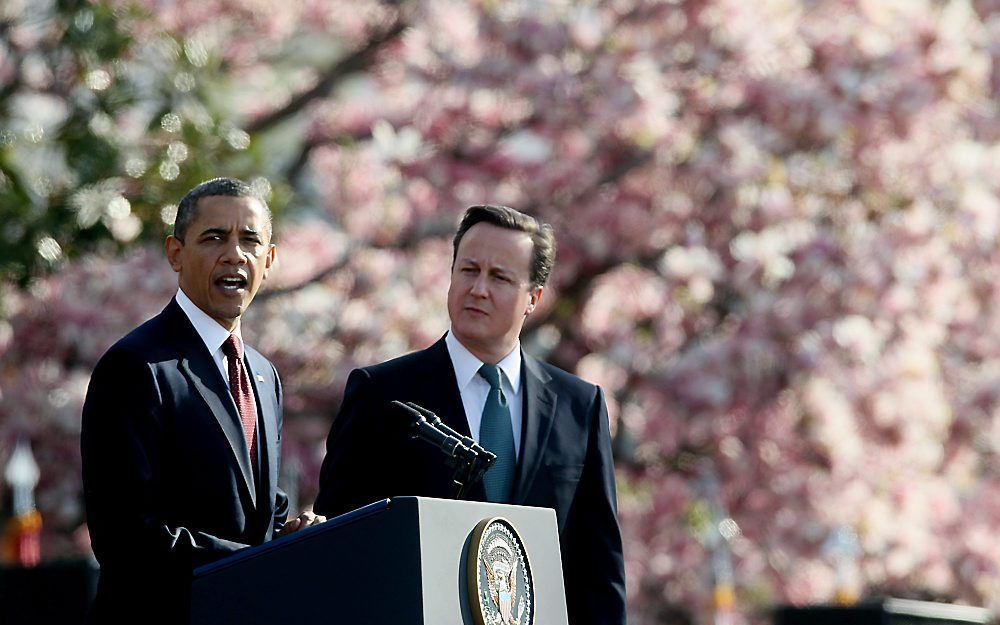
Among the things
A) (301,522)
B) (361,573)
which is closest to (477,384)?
(301,522)

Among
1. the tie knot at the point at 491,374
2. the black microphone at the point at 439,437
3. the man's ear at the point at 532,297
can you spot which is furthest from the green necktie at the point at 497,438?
the black microphone at the point at 439,437

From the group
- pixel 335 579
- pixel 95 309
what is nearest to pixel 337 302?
pixel 95 309

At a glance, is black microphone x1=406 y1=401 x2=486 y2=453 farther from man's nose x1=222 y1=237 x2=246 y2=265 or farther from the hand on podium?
man's nose x1=222 y1=237 x2=246 y2=265

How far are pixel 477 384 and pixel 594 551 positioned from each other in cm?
48

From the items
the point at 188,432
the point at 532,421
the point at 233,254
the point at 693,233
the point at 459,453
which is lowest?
the point at 459,453

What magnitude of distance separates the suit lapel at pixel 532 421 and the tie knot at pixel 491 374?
0.23 feet

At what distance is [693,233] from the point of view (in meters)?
10.4

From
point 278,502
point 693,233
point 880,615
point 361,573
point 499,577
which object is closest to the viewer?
point 361,573

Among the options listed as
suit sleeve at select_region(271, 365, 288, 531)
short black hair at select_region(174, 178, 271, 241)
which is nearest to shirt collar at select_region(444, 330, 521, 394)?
suit sleeve at select_region(271, 365, 288, 531)

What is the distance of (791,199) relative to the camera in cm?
1055

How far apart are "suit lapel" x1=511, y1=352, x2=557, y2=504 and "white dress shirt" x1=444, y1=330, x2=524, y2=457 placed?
0.03m

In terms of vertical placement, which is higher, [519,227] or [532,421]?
[519,227]

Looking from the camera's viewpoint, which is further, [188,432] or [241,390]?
[241,390]

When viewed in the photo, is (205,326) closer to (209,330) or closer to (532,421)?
(209,330)
